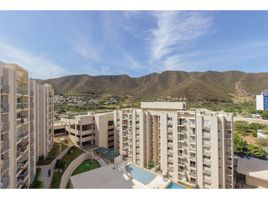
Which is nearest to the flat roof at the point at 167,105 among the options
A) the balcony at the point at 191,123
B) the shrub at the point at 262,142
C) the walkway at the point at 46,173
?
the balcony at the point at 191,123

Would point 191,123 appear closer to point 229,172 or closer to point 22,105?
point 229,172

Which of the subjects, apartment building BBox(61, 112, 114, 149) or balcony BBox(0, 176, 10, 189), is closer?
balcony BBox(0, 176, 10, 189)

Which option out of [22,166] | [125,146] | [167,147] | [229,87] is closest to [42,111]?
[22,166]

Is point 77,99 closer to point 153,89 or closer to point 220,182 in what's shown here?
point 153,89

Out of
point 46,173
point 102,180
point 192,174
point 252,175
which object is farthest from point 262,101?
point 46,173

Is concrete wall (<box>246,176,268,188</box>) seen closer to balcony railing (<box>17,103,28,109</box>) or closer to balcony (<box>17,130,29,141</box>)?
balcony (<box>17,130,29,141</box>)

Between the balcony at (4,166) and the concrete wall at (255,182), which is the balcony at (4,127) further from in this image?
the concrete wall at (255,182)

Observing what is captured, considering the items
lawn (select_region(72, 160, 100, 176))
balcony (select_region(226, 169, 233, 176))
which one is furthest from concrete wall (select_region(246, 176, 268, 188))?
lawn (select_region(72, 160, 100, 176))
